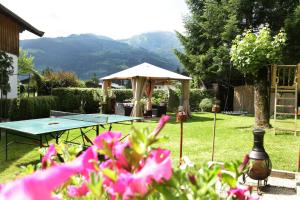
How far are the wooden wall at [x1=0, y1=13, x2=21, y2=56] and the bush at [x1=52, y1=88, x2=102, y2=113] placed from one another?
4.30m

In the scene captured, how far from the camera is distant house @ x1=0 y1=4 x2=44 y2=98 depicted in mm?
16188

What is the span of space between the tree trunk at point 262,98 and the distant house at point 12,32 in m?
10.7

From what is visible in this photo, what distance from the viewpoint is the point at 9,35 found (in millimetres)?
17078

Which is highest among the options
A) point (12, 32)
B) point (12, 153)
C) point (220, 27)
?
point (220, 27)

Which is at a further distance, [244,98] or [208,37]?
[208,37]

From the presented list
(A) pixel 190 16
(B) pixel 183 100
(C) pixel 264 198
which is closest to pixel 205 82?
(A) pixel 190 16

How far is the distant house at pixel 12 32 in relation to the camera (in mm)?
16188

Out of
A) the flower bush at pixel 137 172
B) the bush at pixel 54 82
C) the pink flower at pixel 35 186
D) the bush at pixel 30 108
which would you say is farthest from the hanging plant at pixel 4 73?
the pink flower at pixel 35 186

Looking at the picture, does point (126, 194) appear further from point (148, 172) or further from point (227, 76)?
point (227, 76)

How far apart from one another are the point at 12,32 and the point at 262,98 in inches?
486

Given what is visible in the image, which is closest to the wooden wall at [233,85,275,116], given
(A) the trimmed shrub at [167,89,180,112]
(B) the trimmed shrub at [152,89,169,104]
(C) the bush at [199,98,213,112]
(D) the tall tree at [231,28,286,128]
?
(C) the bush at [199,98,213,112]

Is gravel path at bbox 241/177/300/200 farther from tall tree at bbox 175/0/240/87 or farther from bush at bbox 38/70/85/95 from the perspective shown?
tall tree at bbox 175/0/240/87

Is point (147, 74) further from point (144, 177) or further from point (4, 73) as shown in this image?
point (144, 177)

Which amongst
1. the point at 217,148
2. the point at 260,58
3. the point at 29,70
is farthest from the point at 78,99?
the point at 29,70
